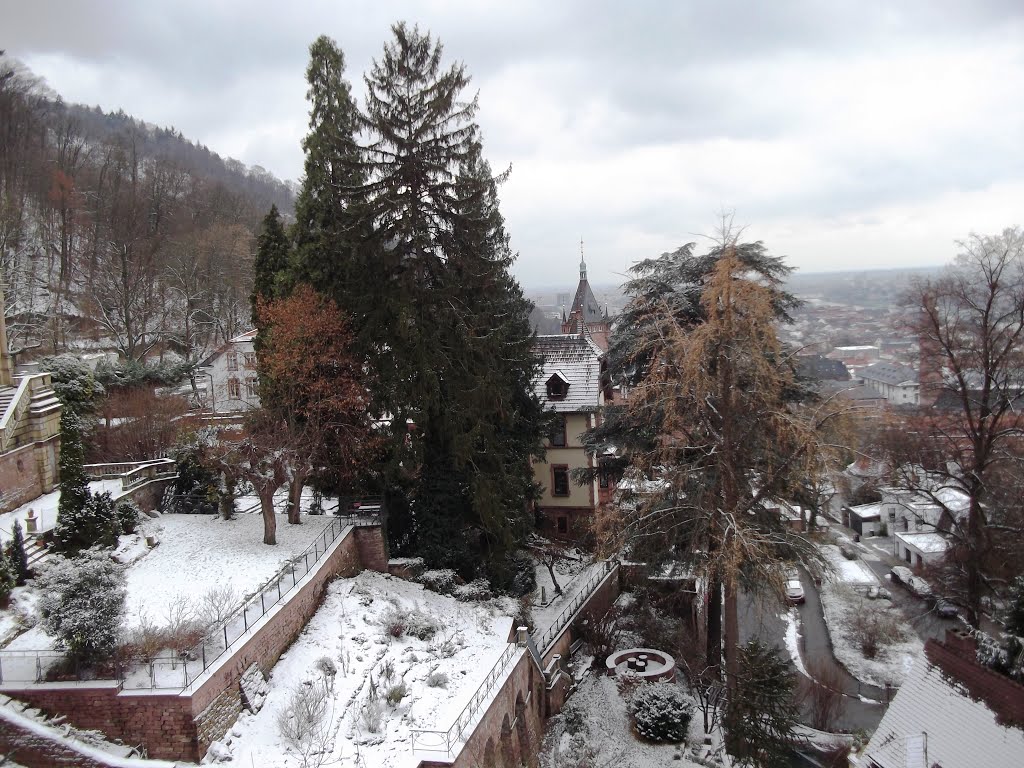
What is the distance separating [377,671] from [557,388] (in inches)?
618

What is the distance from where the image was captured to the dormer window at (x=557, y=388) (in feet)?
95.0

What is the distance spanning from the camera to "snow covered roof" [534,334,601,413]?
2883 centimetres

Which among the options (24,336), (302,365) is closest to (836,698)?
(302,365)

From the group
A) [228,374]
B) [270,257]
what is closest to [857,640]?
[270,257]

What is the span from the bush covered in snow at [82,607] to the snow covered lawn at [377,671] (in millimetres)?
2635

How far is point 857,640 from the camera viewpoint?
29547 mm

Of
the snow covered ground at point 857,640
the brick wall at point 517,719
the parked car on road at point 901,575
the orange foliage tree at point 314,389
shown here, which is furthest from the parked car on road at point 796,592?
the orange foliage tree at point 314,389

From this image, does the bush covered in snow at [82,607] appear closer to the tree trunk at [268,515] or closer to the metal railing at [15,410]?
the tree trunk at [268,515]

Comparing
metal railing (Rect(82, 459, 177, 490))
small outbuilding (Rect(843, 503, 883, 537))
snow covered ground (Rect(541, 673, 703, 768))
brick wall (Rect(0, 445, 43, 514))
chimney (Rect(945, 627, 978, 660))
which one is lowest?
small outbuilding (Rect(843, 503, 883, 537))

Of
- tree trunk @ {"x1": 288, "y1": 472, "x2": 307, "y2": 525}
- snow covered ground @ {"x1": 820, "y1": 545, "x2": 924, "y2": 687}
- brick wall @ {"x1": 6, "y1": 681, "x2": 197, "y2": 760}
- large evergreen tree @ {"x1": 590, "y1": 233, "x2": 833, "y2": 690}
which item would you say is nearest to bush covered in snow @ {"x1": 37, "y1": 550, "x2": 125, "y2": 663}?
brick wall @ {"x1": 6, "y1": 681, "x2": 197, "y2": 760}

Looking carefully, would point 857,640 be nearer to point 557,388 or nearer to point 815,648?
point 815,648

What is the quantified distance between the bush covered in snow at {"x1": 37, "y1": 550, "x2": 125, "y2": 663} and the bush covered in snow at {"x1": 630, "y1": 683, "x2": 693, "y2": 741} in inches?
492

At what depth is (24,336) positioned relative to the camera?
122 ft

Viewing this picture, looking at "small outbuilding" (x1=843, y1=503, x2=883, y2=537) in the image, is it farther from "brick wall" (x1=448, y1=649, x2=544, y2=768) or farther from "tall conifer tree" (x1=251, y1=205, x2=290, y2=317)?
"tall conifer tree" (x1=251, y1=205, x2=290, y2=317)
